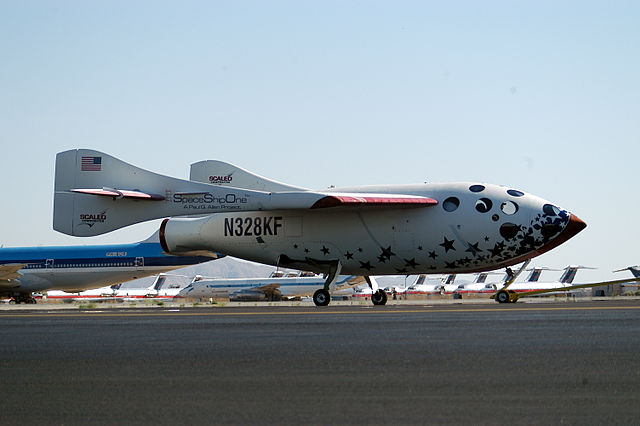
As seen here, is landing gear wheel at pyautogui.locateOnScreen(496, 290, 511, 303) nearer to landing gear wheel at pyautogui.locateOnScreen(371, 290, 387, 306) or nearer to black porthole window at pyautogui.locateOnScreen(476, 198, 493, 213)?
black porthole window at pyautogui.locateOnScreen(476, 198, 493, 213)

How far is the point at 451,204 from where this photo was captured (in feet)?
86.3

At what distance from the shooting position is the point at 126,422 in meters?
5.26

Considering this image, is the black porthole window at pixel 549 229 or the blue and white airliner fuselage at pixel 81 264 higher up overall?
the black porthole window at pixel 549 229

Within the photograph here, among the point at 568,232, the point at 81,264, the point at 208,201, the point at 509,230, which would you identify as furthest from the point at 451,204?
Answer: the point at 81,264

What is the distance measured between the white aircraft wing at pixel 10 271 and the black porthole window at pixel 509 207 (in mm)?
27012

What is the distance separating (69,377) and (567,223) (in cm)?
2084

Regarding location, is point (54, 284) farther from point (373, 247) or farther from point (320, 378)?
point (320, 378)

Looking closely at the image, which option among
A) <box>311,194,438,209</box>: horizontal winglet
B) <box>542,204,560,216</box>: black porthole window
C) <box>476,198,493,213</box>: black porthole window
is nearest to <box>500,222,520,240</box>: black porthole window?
<box>476,198,493,213</box>: black porthole window

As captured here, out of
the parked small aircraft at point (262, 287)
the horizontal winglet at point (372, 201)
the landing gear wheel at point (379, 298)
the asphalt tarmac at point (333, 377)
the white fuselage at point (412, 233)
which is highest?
the horizontal winglet at point (372, 201)

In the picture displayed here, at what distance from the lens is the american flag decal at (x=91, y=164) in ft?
101

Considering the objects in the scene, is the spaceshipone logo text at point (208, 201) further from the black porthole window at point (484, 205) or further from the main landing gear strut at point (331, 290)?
the black porthole window at point (484, 205)

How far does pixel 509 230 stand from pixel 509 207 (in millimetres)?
711

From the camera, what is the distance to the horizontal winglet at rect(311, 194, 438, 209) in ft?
85.1

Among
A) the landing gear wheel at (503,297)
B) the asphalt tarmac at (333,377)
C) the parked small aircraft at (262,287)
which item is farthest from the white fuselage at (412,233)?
the parked small aircraft at (262,287)
